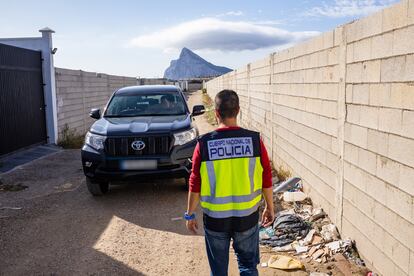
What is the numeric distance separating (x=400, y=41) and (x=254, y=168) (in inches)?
62.2

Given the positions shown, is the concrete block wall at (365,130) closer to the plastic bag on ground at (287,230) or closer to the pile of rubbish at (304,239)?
the pile of rubbish at (304,239)

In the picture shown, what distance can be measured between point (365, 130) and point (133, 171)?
3524mm

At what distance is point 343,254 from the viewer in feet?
13.2

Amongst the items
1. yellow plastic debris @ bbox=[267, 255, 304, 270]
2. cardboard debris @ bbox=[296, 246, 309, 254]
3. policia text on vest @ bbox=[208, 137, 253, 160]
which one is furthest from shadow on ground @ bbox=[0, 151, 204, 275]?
policia text on vest @ bbox=[208, 137, 253, 160]

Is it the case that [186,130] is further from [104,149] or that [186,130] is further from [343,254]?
[343,254]

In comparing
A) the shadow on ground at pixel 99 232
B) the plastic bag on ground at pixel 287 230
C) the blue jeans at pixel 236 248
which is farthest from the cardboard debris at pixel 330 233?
the blue jeans at pixel 236 248

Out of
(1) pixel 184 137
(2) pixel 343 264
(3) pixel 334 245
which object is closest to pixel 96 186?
(1) pixel 184 137

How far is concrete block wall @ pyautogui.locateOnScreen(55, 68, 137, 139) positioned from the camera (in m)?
13.0

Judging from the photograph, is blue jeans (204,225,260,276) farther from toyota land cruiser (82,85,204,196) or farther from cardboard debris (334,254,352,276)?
toyota land cruiser (82,85,204,196)

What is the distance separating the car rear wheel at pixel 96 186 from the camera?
6.47 meters

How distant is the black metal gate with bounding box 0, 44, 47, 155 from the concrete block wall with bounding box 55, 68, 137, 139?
0.89 m

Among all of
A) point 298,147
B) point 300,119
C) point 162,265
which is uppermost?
point 300,119

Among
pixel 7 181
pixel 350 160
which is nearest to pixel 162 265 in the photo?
pixel 350 160

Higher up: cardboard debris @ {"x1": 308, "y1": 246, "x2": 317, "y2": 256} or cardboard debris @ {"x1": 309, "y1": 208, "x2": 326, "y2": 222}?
cardboard debris @ {"x1": 309, "y1": 208, "x2": 326, "y2": 222}
